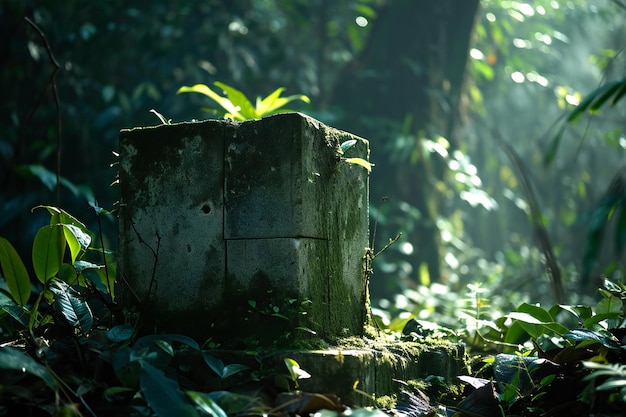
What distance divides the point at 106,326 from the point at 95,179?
Result: 12.5 ft

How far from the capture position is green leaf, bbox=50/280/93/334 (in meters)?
2.32

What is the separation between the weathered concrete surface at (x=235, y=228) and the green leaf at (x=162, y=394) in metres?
0.44

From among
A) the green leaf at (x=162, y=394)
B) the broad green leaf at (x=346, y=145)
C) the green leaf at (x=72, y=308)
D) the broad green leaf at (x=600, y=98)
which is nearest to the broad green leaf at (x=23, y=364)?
the green leaf at (x=162, y=394)

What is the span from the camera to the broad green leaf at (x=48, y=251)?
2.39 metres

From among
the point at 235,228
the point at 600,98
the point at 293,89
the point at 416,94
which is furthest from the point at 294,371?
the point at 293,89

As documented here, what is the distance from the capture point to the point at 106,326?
2504 mm

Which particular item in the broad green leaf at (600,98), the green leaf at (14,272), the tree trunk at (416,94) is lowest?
the green leaf at (14,272)

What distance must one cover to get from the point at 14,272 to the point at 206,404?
99 cm

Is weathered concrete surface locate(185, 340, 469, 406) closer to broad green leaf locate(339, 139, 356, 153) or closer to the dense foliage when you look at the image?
the dense foliage

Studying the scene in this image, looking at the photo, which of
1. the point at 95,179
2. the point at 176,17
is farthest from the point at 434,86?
the point at 95,179

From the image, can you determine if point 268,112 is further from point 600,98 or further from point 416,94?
point 416,94

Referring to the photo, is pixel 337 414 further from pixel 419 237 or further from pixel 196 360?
pixel 419 237

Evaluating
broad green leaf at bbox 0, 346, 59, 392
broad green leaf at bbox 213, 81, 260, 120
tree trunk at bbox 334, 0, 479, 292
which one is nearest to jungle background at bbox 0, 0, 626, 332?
tree trunk at bbox 334, 0, 479, 292

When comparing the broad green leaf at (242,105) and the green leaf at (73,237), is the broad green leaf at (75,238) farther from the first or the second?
the broad green leaf at (242,105)
